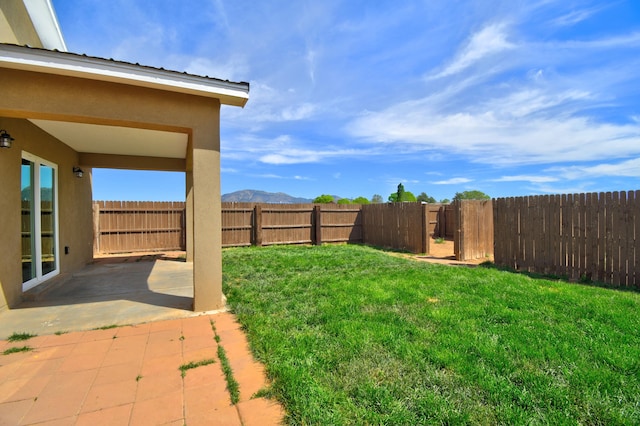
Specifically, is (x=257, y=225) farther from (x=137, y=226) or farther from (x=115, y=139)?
(x=115, y=139)

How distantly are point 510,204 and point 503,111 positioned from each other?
5213 millimetres

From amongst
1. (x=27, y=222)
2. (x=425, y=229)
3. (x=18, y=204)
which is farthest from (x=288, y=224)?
(x=18, y=204)

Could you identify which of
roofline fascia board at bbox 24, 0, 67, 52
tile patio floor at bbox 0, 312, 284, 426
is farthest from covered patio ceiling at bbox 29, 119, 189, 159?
tile patio floor at bbox 0, 312, 284, 426

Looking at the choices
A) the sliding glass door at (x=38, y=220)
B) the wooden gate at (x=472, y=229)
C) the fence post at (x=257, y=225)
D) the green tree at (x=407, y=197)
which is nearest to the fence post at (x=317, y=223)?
the fence post at (x=257, y=225)

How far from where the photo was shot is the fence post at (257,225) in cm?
1213

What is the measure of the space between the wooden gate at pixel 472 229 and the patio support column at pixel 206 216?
7739 millimetres

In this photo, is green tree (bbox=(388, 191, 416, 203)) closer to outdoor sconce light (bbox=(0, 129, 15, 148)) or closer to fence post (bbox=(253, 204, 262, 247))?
fence post (bbox=(253, 204, 262, 247))

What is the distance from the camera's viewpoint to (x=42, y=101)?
3.38 metres

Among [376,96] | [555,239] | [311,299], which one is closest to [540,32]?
[555,239]

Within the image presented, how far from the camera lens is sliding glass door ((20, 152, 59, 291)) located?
4.85m

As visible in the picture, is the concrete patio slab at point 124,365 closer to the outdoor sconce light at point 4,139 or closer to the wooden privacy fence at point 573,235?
the outdoor sconce light at point 4,139

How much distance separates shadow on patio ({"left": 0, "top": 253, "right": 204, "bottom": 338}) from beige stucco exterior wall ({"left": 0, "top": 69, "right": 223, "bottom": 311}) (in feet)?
2.60

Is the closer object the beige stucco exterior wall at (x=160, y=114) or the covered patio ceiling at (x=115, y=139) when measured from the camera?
the beige stucco exterior wall at (x=160, y=114)

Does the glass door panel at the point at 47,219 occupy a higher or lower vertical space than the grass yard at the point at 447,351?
higher
